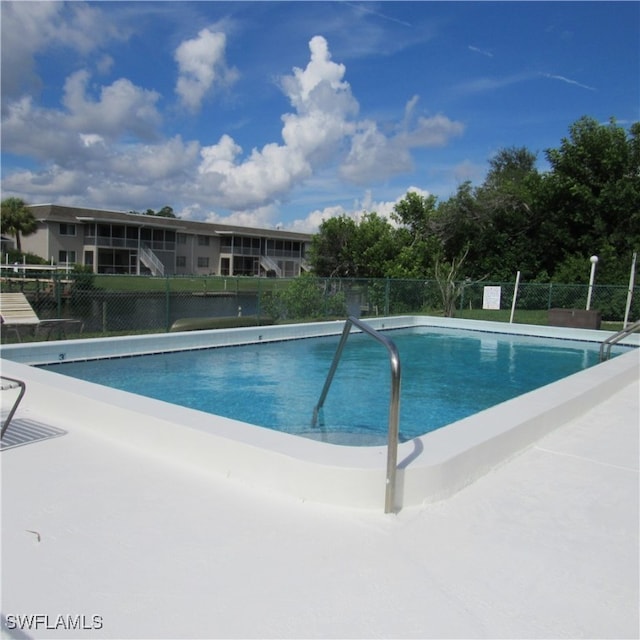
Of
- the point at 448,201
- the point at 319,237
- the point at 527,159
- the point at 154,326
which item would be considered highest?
the point at 527,159

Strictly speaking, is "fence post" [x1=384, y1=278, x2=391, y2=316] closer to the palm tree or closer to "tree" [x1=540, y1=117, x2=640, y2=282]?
"tree" [x1=540, y1=117, x2=640, y2=282]

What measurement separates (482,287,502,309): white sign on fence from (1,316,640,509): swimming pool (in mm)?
12314

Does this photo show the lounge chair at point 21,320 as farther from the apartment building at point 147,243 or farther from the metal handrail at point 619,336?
the apartment building at point 147,243

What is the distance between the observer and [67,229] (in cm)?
3816

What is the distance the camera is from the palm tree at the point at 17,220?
36.4 metres

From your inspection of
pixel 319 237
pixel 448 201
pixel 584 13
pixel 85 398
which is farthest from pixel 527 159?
pixel 85 398

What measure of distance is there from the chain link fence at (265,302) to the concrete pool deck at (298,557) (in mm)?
7559

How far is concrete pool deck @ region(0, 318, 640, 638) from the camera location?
2162mm

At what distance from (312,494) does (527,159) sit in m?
47.6

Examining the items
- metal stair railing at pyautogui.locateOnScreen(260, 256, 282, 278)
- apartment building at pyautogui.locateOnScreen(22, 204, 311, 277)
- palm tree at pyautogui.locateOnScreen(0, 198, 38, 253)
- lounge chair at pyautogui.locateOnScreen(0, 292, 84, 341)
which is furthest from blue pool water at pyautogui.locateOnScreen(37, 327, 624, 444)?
metal stair railing at pyautogui.locateOnScreen(260, 256, 282, 278)

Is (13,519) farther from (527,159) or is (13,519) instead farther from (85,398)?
(527,159)

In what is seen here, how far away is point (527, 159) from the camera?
149 feet

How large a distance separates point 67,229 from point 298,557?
132 feet

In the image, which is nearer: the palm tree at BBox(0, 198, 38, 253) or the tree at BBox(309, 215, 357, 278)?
the tree at BBox(309, 215, 357, 278)
